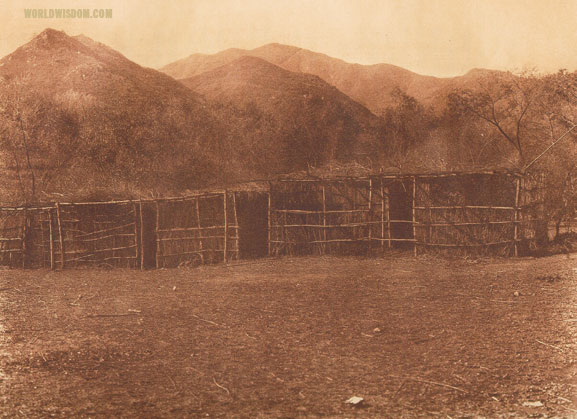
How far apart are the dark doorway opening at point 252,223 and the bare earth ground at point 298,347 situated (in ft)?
14.7

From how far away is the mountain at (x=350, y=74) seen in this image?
4312 centimetres

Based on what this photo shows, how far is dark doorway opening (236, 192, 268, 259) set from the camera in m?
15.9

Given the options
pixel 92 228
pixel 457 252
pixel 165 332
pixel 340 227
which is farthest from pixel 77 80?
pixel 165 332

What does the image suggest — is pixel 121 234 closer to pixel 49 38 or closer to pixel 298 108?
pixel 298 108

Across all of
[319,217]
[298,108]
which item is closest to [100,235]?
[319,217]

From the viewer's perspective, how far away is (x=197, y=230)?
15.3 meters

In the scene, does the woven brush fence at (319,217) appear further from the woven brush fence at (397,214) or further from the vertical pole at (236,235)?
the vertical pole at (236,235)

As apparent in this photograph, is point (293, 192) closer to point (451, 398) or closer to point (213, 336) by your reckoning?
point (213, 336)

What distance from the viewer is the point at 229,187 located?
53.4ft

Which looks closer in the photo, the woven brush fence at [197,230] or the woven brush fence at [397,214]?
the woven brush fence at [397,214]

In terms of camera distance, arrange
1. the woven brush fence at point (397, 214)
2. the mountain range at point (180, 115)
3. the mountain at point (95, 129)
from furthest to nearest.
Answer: the mountain range at point (180, 115)
the mountain at point (95, 129)
the woven brush fence at point (397, 214)

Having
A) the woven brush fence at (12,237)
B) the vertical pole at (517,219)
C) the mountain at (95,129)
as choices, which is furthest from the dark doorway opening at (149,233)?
the vertical pole at (517,219)

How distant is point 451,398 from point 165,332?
160 inches

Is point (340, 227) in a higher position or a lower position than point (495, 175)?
lower
